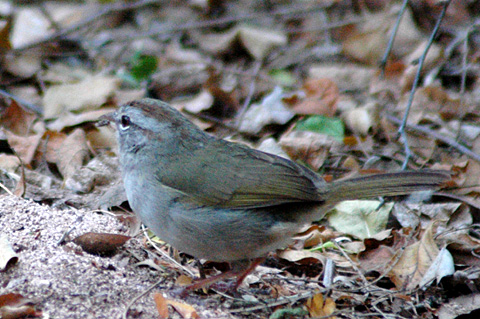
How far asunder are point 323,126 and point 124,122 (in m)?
2.44

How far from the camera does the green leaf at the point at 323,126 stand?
19.0ft

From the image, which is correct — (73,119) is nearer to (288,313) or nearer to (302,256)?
(302,256)

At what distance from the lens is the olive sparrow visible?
140 inches

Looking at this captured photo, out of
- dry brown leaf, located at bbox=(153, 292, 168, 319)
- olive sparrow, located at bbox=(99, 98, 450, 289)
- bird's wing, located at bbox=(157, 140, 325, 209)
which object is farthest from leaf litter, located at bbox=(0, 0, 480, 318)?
bird's wing, located at bbox=(157, 140, 325, 209)

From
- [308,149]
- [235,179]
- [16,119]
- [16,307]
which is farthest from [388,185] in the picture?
[16,119]

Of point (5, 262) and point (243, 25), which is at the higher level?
point (243, 25)

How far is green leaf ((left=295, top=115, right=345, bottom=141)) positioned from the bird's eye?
2.23m

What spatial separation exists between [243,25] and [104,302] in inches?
231

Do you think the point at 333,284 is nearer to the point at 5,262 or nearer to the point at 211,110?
the point at 5,262

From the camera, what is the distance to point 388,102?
6.70 meters

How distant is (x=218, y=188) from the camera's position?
3662mm

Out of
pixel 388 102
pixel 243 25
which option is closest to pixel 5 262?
pixel 388 102

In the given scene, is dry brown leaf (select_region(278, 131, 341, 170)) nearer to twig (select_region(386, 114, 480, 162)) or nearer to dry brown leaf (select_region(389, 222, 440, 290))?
twig (select_region(386, 114, 480, 162))

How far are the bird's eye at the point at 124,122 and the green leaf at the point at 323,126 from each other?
2226mm
